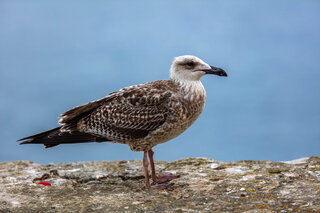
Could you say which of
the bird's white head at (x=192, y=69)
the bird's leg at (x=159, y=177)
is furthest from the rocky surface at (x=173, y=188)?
the bird's white head at (x=192, y=69)

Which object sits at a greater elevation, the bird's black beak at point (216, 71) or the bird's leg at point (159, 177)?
the bird's black beak at point (216, 71)

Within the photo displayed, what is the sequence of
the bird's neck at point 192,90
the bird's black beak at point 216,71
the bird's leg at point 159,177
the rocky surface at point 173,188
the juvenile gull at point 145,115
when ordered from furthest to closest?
the bird's leg at point 159,177 < the bird's black beak at point 216,71 < the bird's neck at point 192,90 < the juvenile gull at point 145,115 < the rocky surface at point 173,188

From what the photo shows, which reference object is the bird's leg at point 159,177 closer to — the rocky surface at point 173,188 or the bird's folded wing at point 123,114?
the rocky surface at point 173,188

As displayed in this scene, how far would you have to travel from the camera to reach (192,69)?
23.7ft

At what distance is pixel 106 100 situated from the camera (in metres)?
7.52

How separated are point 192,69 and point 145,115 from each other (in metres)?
1.18

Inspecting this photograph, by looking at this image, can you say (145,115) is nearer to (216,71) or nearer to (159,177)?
(159,177)

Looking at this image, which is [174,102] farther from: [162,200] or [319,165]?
[319,165]

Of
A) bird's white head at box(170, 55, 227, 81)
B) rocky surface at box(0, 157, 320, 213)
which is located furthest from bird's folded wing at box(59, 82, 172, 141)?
rocky surface at box(0, 157, 320, 213)

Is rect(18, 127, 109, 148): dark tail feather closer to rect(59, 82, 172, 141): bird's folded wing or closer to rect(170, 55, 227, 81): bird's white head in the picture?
rect(59, 82, 172, 141): bird's folded wing

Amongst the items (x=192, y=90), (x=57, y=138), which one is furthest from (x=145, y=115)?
(x=57, y=138)

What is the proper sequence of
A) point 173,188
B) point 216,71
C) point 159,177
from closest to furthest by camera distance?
point 173,188 → point 216,71 → point 159,177

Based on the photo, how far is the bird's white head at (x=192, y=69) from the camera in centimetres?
720

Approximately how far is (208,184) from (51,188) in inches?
108
